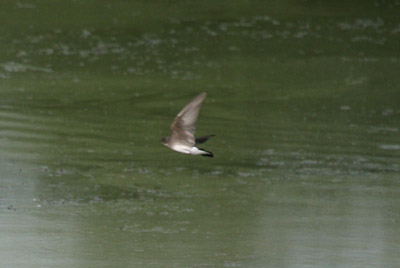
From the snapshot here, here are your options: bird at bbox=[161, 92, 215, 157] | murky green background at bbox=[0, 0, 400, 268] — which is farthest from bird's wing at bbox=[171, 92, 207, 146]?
murky green background at bbox=[0, 0, 400, 268]

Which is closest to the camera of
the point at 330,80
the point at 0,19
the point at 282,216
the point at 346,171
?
the point at 282,216

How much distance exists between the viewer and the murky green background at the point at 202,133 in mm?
6000

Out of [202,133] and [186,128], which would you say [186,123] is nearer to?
[186,128]

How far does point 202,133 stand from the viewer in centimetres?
886

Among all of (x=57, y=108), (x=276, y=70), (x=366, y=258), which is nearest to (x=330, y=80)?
(x=276, y=70)

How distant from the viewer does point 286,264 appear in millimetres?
5500

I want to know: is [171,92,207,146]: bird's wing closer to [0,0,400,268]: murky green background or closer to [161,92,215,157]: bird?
[161,92,215,157]: bird

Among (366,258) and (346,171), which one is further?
(346,171)

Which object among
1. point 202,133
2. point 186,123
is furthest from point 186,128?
point 202,133

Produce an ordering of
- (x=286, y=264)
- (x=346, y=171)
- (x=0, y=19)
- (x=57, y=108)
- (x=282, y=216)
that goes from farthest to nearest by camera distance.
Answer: (x=0, y=19) < (x=57, y=108) < (x=346, y=171) < (x=282, y=216) < (x=286, y=264)

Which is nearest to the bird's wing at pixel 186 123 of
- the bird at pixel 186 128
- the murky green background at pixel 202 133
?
the bird at pixel 186 128

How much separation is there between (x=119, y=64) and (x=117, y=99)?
1435mm

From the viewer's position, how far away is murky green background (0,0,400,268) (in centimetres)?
600

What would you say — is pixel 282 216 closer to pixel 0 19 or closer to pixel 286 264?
pixel 286 264
